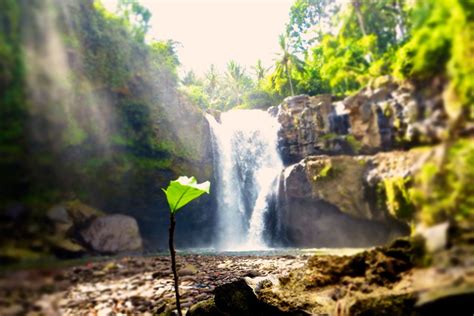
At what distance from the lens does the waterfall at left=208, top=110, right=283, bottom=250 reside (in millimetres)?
1601

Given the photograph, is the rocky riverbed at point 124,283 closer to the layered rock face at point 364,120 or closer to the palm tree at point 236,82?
the layered rock face at point 364,120

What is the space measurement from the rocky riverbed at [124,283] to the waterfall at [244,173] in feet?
0.51

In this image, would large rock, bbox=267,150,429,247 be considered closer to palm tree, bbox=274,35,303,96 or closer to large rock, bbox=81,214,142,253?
palm tree, bbox=274,35,303,96

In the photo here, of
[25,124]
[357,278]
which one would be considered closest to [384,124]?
[357,278]

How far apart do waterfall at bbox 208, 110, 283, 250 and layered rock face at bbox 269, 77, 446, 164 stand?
0.13 metres

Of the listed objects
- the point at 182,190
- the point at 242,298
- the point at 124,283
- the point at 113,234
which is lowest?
the point at 242,298

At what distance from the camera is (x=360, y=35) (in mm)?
1167

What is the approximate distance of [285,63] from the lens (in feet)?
4.80

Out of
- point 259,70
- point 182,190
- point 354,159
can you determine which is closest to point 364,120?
point 354,159

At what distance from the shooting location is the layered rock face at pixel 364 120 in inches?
38.7

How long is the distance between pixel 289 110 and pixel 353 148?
1.19ft

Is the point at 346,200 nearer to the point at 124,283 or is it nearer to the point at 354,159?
the point at 354,159

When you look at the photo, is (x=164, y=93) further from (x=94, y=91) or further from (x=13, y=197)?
(x=13, y=197)

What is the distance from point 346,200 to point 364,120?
294 millimetres
